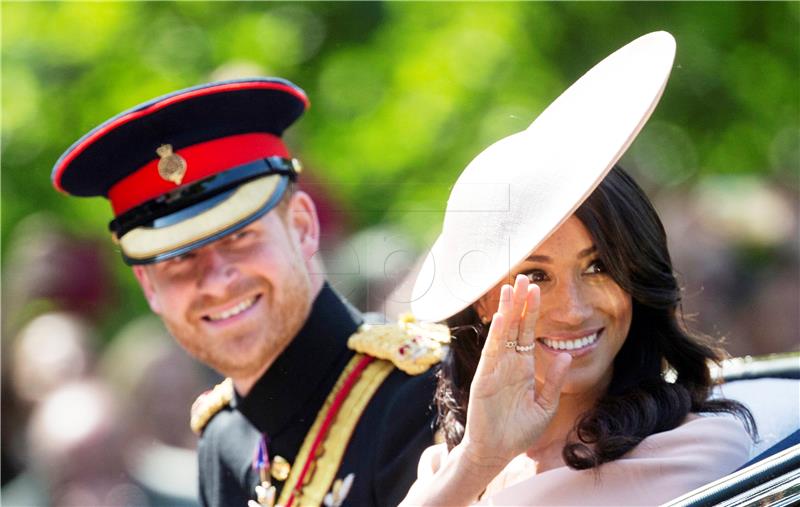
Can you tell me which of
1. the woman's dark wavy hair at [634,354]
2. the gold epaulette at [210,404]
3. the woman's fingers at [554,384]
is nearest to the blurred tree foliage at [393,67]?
the gold epaulette at [210,404]

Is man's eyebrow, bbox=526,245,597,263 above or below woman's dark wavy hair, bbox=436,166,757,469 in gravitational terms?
above

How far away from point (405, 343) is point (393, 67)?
4.08 metres

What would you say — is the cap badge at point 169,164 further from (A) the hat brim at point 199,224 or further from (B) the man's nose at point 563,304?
(B) the man's nose at point 563,304

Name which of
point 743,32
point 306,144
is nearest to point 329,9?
point 306,144

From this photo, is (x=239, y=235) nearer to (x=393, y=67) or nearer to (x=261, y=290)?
(x=261, y=290)

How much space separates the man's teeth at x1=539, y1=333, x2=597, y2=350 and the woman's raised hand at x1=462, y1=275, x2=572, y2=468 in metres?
0.12

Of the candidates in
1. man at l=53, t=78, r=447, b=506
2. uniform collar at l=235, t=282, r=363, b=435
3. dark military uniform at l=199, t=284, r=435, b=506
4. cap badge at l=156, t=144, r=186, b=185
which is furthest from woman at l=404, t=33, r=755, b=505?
cap badge at l=156, t=144, r=186, b=185

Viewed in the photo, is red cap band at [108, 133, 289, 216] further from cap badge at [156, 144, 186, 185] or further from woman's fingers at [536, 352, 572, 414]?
woman's fingers at [536, 352, 572, 414]

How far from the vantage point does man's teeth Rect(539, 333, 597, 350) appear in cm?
185

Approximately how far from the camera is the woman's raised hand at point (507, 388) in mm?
1698

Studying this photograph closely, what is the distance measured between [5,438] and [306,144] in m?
1.72

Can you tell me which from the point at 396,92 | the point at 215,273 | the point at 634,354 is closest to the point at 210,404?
the point at 215,273

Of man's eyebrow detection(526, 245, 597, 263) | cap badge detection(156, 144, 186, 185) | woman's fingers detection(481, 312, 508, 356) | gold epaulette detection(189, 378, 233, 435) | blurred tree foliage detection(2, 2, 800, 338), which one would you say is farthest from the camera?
blurred tree foliage detection(2, 2, 800, 338)

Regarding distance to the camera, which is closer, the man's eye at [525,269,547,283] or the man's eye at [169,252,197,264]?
the man's eye at [525,269,547,283]
